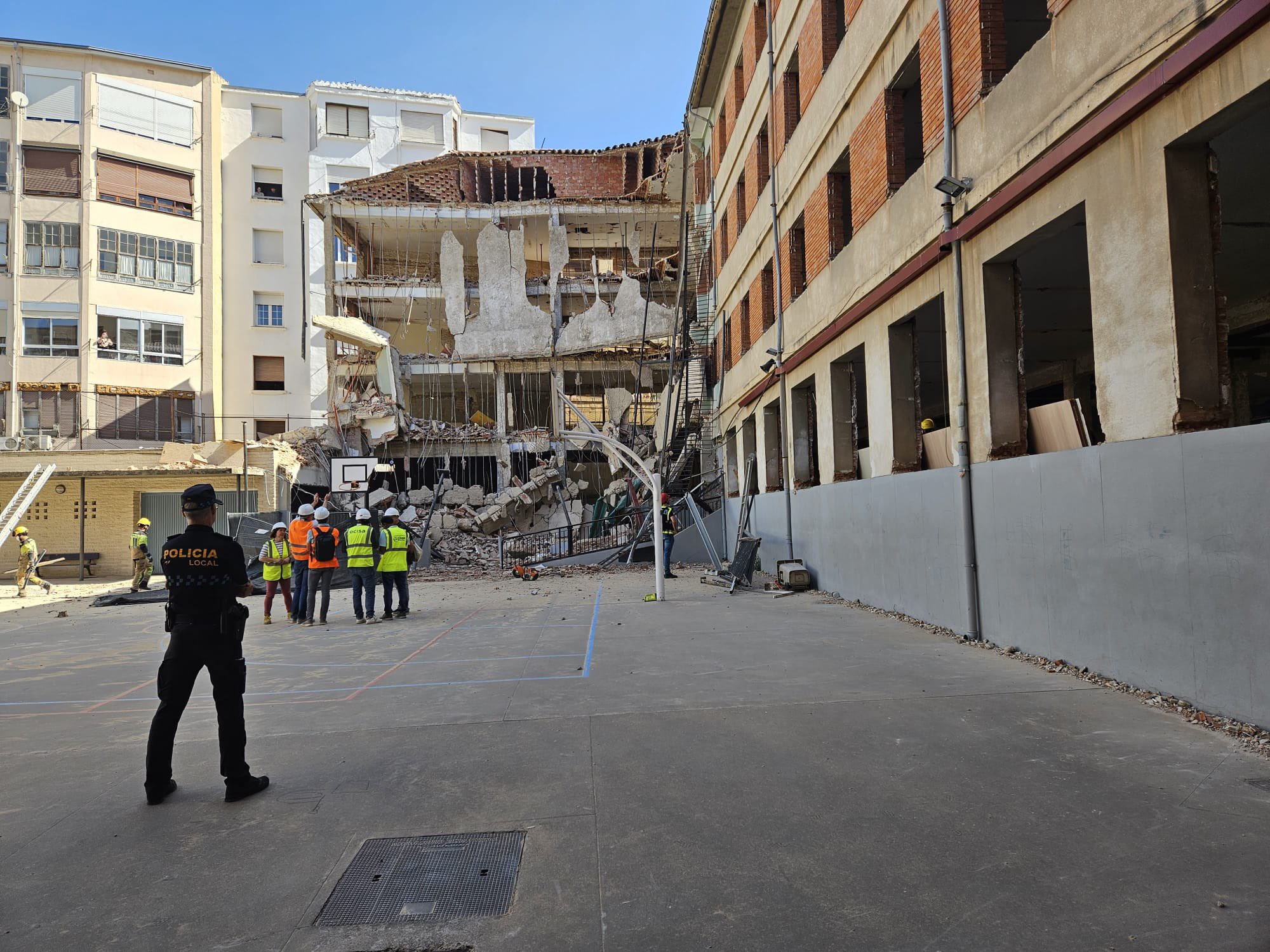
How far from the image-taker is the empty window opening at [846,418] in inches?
513

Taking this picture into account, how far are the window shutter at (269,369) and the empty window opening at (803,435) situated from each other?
34112 millimetres

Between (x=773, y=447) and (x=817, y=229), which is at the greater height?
(x=817, y=229)

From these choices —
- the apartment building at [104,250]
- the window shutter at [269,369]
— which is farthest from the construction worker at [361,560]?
the window shutter at [269,369]

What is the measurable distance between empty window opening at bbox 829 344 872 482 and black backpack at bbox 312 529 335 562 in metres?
8.34

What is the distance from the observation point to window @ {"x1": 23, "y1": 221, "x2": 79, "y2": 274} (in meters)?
34.0

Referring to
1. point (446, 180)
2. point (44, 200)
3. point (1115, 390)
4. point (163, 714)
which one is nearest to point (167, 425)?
point (44, 200)

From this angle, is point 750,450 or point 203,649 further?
point 750,450

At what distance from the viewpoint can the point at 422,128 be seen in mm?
45688

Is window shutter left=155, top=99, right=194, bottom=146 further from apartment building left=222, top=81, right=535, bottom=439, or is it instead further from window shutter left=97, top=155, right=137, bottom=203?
apartment building left=222, top=81, right=535, bottom=439

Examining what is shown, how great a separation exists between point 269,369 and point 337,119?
50.1 feet

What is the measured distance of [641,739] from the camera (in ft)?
16.8

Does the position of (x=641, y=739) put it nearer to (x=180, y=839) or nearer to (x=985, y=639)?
(x=180, y=839)

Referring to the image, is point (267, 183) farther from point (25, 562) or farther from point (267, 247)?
point (25, 562)

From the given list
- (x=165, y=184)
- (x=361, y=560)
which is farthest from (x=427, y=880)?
(x=165, y=184)
